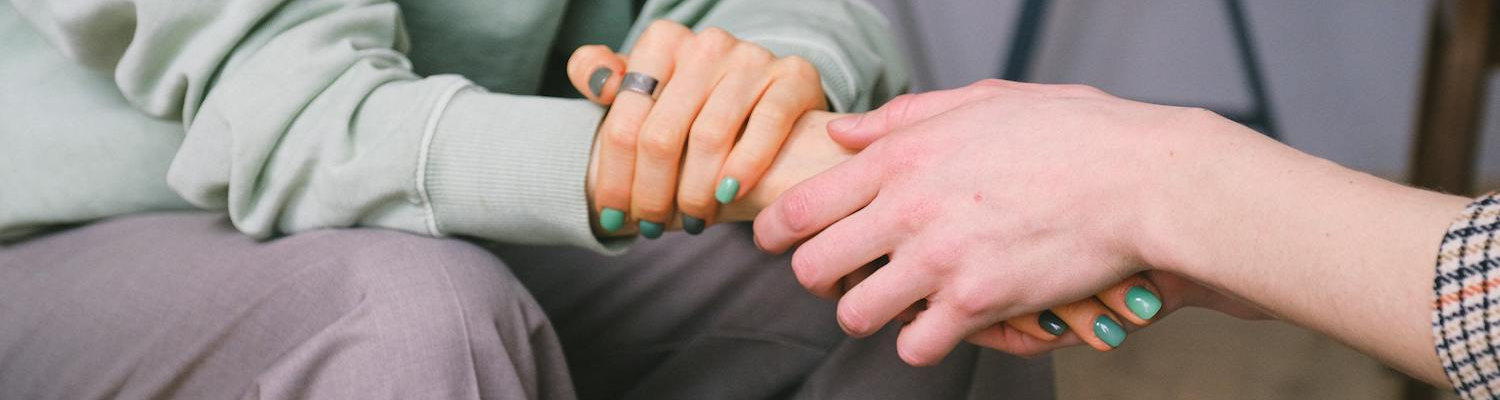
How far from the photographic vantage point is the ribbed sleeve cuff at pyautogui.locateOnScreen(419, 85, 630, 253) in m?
0.74

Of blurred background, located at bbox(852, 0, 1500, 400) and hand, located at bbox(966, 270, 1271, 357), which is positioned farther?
blurred background, located at bbox(852, 0, 1500, 400)

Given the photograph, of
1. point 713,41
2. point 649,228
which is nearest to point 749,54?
point 713,41

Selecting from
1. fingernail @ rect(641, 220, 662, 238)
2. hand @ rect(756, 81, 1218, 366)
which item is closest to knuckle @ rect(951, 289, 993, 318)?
hand @ rect(756, 81, 1218, 366)

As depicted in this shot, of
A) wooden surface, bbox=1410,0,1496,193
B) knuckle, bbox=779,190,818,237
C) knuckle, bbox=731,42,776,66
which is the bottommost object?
wooden surface, bbox=1410,0,1496,193

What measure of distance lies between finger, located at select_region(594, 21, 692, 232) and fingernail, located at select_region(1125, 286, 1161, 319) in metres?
0.33

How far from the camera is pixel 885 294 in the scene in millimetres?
713

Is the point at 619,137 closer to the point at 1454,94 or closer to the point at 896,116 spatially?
the point at 896,116

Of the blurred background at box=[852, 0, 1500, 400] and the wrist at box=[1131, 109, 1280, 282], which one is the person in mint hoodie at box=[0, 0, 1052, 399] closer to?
the wrist at box=[1131, 109, 1280, 282]

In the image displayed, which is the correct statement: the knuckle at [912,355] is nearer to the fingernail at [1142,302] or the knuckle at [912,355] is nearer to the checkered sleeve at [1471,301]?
the fingernail at [1142,302]

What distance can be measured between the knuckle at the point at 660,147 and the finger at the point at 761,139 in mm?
40

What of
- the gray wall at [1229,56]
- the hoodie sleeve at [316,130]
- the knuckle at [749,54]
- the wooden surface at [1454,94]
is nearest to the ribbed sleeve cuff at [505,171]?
the hoodie sleeve at [316,130]

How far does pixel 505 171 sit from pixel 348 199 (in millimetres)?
101

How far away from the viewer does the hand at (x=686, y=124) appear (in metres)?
0.73

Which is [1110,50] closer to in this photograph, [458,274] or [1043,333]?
[1043,333]
